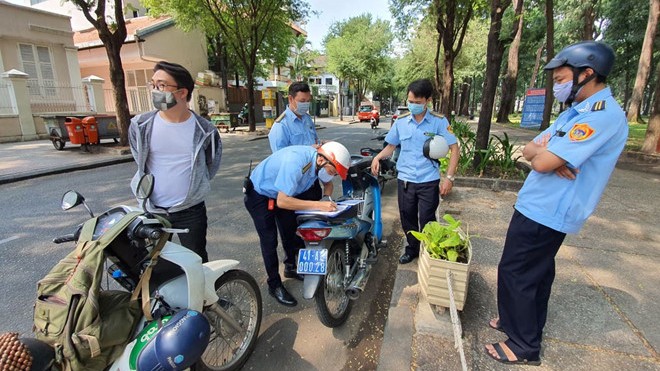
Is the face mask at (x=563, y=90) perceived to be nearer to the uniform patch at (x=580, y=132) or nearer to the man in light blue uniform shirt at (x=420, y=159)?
the uniform patch at (x=580, y=132)

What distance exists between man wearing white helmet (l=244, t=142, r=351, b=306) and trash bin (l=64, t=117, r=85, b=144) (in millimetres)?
10496

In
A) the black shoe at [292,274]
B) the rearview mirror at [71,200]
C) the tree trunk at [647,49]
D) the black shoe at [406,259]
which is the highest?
the tree trunk at [647,49]

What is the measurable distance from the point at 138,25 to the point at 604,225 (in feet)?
83.0

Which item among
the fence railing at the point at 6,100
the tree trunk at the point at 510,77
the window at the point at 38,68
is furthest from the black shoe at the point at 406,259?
the window at the point at 38,68

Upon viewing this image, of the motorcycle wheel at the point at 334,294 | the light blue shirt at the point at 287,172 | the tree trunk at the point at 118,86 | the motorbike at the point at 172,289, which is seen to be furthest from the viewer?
the tree trunk at the point at 118,86

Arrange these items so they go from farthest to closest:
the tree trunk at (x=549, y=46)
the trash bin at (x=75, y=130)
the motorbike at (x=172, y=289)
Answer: the tree trunk at (x=549, y=46)
the trash bin at (x=75, y=130)
the motorbike at (x=172, y=289)

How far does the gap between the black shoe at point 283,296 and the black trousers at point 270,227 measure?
0.04 m

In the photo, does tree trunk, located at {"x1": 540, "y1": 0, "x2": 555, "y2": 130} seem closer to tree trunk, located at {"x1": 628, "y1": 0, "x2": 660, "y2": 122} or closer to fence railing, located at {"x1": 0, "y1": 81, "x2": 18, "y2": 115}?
tree trunk, located at {"x1": 628, "y1": 0, "x2": 660, "y2": 122}

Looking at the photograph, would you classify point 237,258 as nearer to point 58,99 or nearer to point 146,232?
point 146,232

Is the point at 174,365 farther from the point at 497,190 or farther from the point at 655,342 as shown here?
the point at 497,190

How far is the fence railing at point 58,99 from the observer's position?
1395cm

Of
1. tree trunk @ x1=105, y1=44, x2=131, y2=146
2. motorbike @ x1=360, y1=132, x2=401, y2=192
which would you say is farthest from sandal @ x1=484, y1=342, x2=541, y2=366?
tree trunk @ x1=105, y1=44, x2=131, y2=146

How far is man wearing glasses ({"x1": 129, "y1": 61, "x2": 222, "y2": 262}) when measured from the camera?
2.21 m

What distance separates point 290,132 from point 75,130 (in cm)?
993
